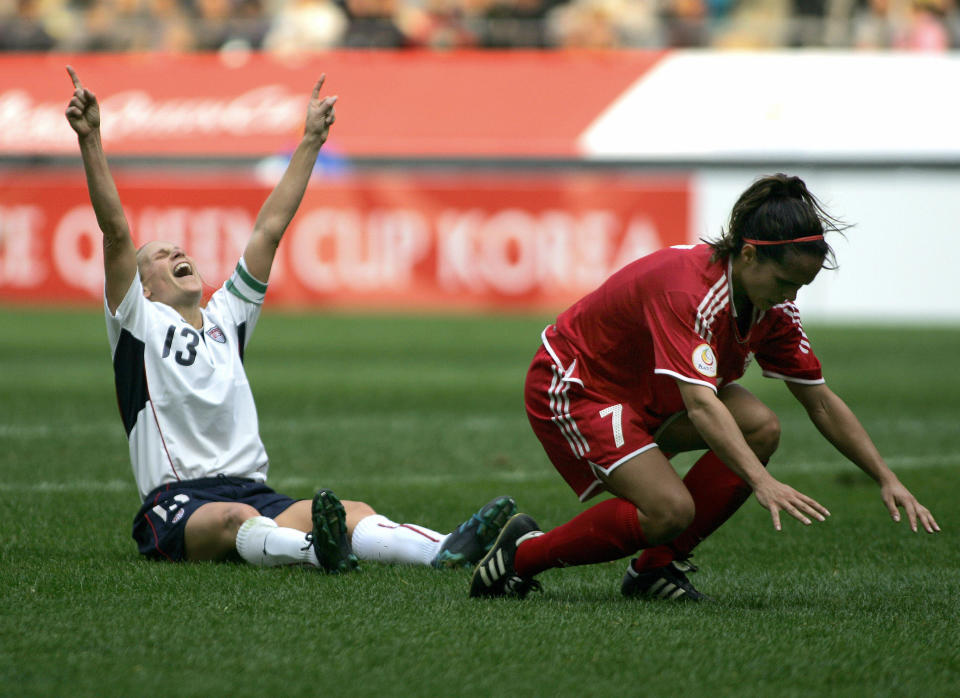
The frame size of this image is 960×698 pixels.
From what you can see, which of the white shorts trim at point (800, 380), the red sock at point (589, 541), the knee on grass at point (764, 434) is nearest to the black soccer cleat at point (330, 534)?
the red sock at point (589, 541)

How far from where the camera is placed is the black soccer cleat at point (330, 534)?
412cm

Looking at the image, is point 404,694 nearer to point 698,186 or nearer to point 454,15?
point 698,186

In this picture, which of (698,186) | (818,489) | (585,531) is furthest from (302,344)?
(585,531)

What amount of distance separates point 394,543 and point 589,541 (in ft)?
2.94

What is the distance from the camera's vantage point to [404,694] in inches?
119

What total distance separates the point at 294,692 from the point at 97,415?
6.19m

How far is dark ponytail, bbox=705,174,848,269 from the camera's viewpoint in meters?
3.72

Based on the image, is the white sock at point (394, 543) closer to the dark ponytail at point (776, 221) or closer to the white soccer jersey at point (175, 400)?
Result: the white soccer jersey at point (175, 400)

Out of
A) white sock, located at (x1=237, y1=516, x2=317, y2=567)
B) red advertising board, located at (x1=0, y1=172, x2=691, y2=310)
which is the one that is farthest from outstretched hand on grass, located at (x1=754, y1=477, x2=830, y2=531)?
red advertising board, located at (x1=0, y1=172, x2=691, y2=310)

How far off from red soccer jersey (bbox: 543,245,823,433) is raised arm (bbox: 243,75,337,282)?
3.96 ft

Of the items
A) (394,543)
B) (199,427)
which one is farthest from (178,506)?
(394,543)

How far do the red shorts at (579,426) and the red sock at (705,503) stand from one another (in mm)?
210

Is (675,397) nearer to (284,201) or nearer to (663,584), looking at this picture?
(663,584)

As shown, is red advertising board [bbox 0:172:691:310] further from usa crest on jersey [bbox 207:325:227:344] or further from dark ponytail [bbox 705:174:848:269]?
dark ponytail [bbox 705:174:848:269]
